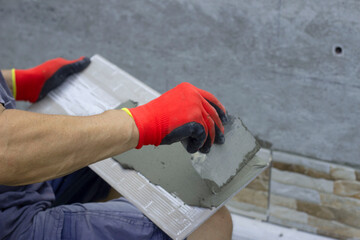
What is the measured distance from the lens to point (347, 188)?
2.15 meters

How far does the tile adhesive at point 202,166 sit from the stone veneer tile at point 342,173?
1.05 m

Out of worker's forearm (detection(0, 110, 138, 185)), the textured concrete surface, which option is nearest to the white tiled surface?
the textured concrete surface

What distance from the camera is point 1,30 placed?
2.73 m

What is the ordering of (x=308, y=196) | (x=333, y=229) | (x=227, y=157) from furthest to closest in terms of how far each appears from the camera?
1. (x=308, y=196)
2. (x=333, y=229)
3. (x=227, y=157)

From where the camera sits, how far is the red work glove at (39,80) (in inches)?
69.2

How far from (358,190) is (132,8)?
1.76 meters

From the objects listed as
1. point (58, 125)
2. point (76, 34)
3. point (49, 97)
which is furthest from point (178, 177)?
point (76, 34)

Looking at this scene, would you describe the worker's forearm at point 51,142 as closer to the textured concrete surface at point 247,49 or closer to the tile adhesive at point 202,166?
the tile adhesive at point 202,166

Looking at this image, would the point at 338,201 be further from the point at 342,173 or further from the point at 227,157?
the point at 227,157

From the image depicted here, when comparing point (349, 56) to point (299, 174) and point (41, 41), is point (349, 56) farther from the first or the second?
point (41, 41)

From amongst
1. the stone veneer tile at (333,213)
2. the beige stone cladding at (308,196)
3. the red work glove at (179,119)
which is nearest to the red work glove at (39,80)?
the red work glove at (179,119)

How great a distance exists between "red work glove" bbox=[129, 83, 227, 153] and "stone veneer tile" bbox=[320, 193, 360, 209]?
123 cm

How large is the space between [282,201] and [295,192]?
0.09 metres

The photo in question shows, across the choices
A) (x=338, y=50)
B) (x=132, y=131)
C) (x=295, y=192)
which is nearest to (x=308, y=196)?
(x=295, y=192)
